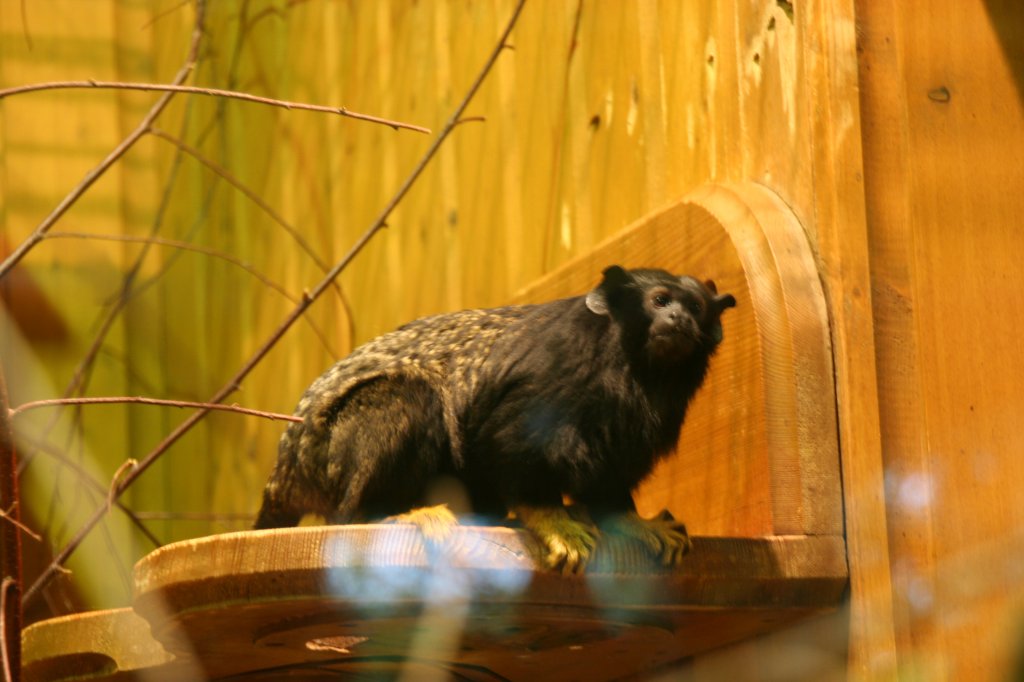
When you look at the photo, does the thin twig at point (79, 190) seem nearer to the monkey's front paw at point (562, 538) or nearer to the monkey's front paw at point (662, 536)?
the monkey's front paw at point (562, 538)

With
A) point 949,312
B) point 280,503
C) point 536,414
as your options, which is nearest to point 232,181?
point 280,503

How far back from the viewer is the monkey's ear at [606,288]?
265 cm

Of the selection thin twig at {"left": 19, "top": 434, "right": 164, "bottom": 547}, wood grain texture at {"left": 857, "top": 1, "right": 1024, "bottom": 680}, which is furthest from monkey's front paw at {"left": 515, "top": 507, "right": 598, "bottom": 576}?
thin twig at {"left": 19, "top": 434, "right": 164, "bottom": 547}

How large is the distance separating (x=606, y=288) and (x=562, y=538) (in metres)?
0.55

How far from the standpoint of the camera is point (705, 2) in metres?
2.95

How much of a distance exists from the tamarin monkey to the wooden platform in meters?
0.10

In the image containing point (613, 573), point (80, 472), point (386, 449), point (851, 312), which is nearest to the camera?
point (613, 573)

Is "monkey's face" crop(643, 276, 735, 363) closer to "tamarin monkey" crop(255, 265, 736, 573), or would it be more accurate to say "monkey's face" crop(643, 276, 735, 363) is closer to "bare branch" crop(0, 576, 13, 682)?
"tamarin monkey" crop(255, 265, 736, 573)

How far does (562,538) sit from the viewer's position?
91.7 inches

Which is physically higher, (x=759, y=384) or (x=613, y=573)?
(x=759, y=384)

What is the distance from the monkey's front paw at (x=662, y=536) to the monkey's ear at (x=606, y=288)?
0.41 meters

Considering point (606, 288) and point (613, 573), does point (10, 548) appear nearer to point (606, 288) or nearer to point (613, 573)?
point (613, 573)

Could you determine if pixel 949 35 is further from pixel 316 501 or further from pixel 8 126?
pixel 8 126

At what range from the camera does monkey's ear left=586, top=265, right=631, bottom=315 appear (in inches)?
104
